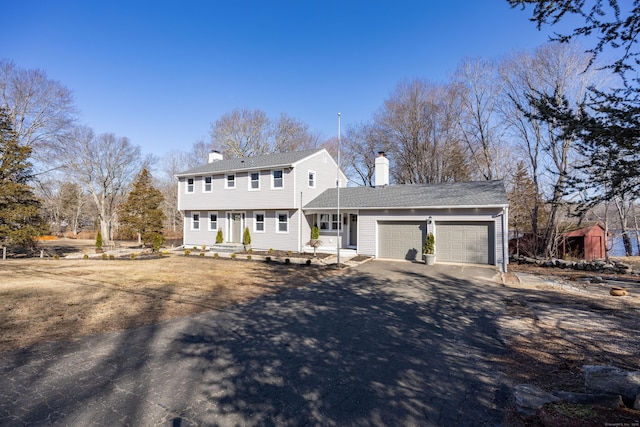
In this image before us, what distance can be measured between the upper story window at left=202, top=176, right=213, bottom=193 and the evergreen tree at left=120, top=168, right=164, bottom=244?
4.05m

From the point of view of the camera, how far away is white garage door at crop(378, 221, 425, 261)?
52.5 feet

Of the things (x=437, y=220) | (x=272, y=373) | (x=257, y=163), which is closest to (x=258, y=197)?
(x=257, y=163)

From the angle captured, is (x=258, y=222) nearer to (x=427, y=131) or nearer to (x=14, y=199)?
(x=14, y=199)

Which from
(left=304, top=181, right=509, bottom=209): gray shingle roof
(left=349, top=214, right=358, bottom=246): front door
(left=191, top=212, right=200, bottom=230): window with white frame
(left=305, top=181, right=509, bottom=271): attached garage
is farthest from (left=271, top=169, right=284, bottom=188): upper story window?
(left=191, top=212, right=200, bottom=230): window with white frame

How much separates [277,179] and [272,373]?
15.9 m

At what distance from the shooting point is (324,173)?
2191 centimetres

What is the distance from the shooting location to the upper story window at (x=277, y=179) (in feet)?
63.4

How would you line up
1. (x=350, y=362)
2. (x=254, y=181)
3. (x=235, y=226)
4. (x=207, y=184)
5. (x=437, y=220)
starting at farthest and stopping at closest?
(x=207, y=184) < (x=235, y=226) < (x=254, y=181) < (x=437, y=220) < (x=350, y=362)

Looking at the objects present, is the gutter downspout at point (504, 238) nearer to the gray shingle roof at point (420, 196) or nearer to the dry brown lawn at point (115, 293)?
the gray shingle roof at point (420, 196)

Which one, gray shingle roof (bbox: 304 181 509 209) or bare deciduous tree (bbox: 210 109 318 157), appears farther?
bare deciduous tree (bbox: 210 109 318 157)

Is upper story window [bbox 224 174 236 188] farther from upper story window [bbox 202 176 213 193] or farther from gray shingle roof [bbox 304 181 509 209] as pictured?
gray shingle roof [bbox 304 181 509 209]

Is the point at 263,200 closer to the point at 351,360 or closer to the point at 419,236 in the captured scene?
the point at 419,236

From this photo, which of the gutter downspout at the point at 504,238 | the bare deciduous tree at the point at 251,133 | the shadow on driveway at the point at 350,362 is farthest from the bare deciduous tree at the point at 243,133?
the shadow on driveway at the point at 350,362

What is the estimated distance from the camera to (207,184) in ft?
73.8
